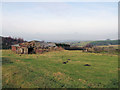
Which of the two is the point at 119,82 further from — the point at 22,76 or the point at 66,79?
the point at 22,76

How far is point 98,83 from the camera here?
1062 cm

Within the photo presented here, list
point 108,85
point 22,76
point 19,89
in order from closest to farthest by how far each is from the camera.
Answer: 1. point 19,89
2. point 108,85
3. point 22,76

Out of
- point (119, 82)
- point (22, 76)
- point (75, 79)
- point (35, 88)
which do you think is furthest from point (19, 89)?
point (119, 82)

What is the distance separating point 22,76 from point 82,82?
634 centimetres

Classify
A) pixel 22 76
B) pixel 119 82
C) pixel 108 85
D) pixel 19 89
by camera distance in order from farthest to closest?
pixel 22 76 → pixel 119 82 → pixel 108 85 → pixel 19 89

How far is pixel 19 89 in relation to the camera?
9.66m

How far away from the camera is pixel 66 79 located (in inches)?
454

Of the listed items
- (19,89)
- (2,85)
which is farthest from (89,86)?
(2,85)

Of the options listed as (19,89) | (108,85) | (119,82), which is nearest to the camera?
(19,89)

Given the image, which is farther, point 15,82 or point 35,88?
point 15,82

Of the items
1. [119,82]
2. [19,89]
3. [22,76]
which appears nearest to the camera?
[19,89]

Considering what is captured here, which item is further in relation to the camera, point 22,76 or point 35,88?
point 22,76

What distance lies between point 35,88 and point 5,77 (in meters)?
4.13

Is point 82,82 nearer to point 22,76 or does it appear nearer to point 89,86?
point 89,86
